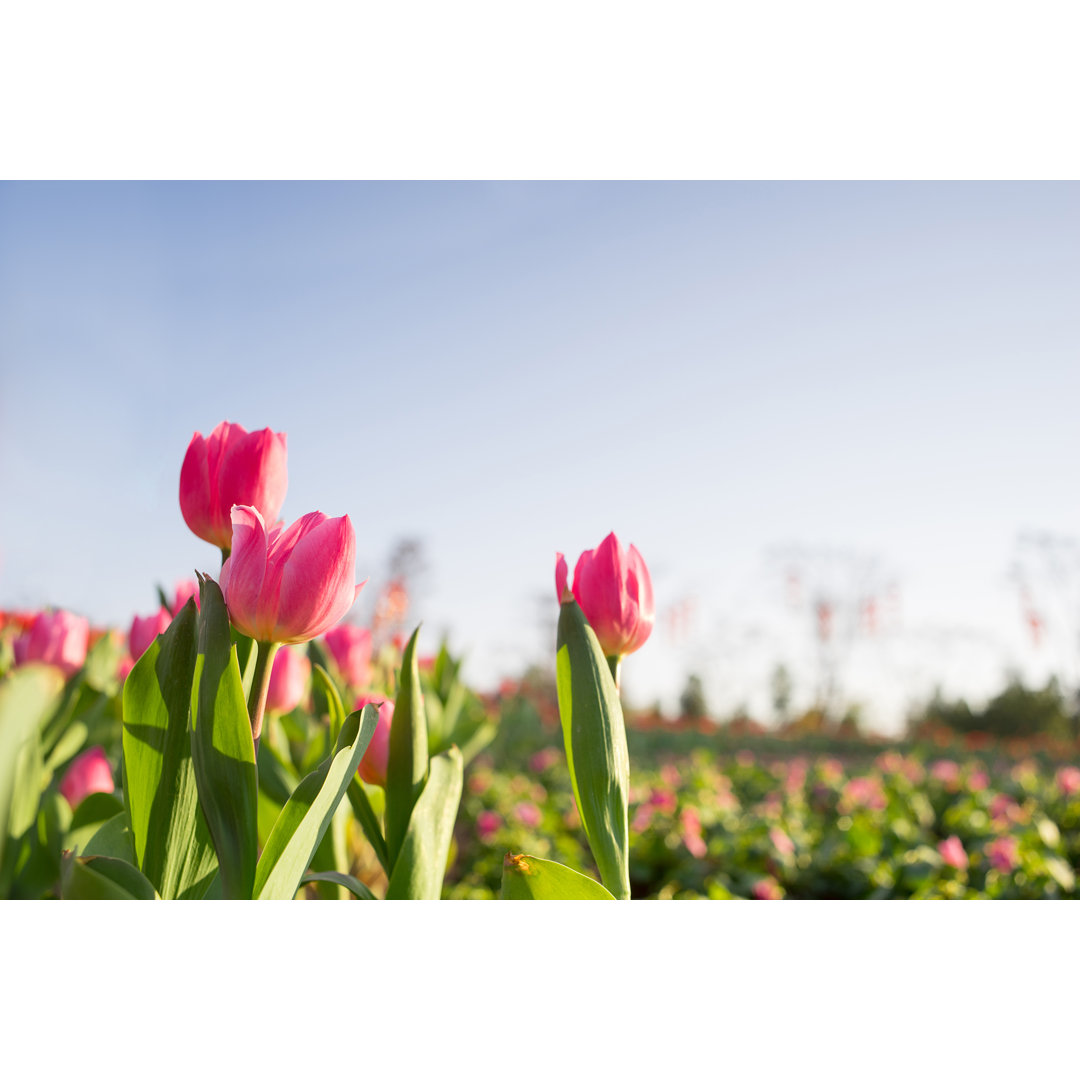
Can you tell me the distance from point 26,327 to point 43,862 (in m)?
8.51

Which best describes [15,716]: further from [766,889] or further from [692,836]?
[692,836]

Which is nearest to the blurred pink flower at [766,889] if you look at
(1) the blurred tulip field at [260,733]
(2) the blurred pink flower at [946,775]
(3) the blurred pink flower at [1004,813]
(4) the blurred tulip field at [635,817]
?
(4) the blurred tulip field at [635,817]

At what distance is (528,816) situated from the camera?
3383 mm

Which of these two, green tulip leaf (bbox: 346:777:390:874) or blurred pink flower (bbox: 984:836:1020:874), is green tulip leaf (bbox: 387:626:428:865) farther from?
blurred pink flower (bbox: 984:836:1020:874)

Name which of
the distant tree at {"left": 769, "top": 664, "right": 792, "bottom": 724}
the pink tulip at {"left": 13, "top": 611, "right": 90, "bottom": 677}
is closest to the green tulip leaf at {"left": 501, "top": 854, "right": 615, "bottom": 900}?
the pink tulip at {"left": 13, "top": 611, "right": 90, "bottom": 677}

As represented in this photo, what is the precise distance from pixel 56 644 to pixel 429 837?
2.04 feet

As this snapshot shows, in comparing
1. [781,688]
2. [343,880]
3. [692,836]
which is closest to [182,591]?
[343,880]

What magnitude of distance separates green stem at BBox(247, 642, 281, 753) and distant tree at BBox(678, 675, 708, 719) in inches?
571

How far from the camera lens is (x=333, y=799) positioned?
1.17 feet

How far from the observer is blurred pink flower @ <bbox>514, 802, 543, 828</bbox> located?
11.1 ft
